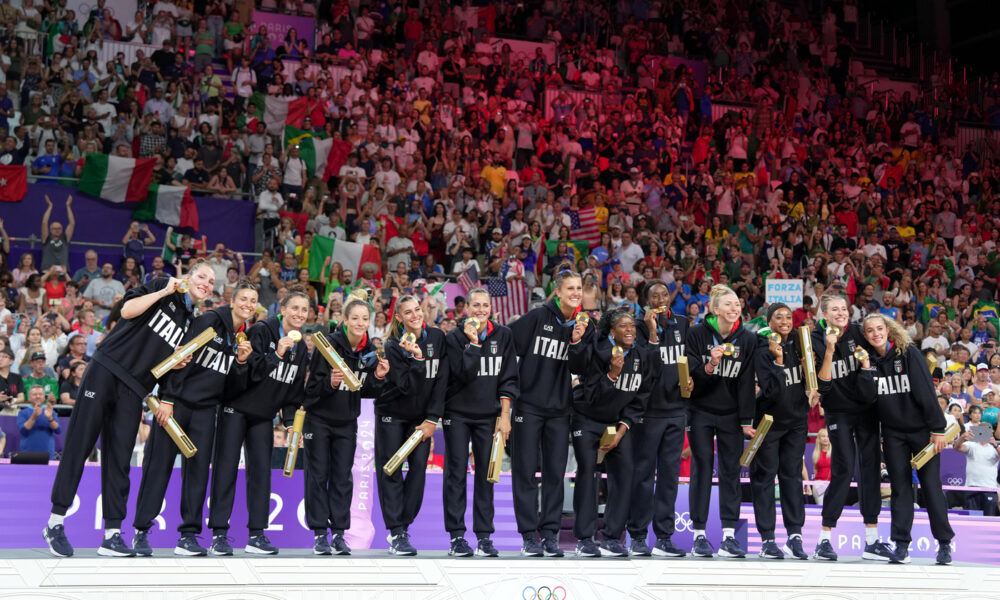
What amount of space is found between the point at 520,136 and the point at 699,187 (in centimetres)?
363

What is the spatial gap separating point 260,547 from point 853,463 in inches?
193

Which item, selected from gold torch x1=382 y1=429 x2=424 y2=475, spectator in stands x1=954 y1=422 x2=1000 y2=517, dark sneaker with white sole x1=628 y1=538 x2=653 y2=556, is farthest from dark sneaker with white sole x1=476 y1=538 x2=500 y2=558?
spectator in stands x1=954 y1=422 x2=1000 y2=517

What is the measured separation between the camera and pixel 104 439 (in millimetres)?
7746

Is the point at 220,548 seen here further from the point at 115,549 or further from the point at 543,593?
the point at 543,593

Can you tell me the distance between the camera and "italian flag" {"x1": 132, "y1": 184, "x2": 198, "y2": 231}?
16.8 meters

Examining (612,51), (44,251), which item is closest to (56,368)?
(44,251)

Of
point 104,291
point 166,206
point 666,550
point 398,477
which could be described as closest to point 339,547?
point 398,477

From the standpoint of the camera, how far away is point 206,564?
7.61 m

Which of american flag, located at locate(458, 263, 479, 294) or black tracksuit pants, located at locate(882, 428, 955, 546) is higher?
american flag, located at locate(458, 263, 479, 294)

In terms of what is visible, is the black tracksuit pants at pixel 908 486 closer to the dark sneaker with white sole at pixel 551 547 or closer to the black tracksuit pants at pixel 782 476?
the black tracksuit pants at pixel 782 476

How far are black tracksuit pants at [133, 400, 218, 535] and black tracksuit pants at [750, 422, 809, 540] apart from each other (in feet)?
14.5

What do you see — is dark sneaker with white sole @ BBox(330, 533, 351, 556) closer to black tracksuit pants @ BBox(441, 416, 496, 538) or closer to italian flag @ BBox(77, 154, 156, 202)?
black tracksuit pants @ BBox(441, 416, 496, 538)

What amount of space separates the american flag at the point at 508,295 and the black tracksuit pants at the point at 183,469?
909 cm

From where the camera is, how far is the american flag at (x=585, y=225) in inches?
747
